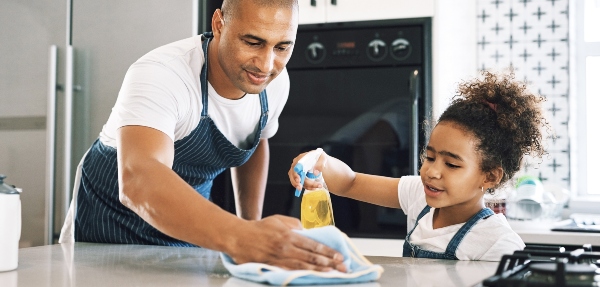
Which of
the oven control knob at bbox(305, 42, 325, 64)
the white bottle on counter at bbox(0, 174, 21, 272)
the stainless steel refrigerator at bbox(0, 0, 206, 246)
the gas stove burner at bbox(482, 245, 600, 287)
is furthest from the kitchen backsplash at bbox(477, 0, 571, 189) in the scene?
the white bottle on counter at bbox(0, 174, 21, 272)

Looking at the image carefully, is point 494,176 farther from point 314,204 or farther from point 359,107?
point 359,107

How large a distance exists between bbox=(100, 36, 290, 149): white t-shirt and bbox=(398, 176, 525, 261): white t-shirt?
0.47m

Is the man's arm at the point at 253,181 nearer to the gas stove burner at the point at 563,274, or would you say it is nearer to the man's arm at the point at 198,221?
the man's arm at the point at 198,221

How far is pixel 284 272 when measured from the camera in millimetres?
884

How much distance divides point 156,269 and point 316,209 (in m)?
0.45

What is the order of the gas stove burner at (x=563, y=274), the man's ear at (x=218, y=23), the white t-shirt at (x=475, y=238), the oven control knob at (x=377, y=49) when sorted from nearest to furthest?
the gas stove burner at (x=563, y=274) < the white t-shirt at (x=475, y=238) < the man's ear at (x=218, y=23) < the oven control knob at (x=377, y=49)

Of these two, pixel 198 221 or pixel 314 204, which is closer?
pixel 198 221

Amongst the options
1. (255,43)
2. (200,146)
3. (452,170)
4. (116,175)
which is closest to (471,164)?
(452,170)

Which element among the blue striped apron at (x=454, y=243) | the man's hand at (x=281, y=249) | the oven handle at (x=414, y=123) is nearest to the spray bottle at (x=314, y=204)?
the blue striped apron at (x=454, y=243)

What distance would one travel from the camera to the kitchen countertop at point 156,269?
931mm

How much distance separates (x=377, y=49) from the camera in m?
2.39

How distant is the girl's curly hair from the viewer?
4.68ft

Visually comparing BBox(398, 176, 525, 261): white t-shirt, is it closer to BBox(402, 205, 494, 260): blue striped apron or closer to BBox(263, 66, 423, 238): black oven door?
BBox(402, 205, 494, 260): blue striped apron

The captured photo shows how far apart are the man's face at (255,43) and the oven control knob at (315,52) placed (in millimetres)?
984
